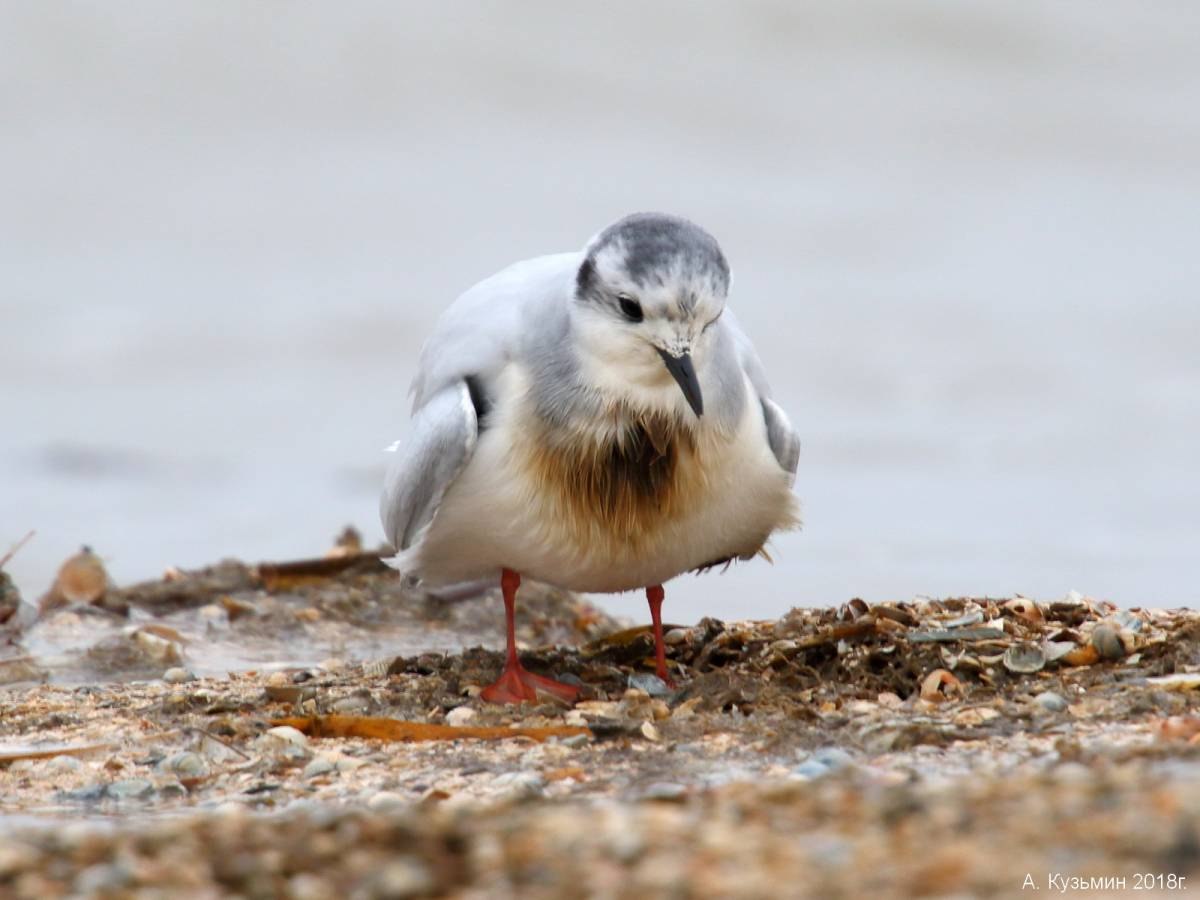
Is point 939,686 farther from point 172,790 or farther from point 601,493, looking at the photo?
point 172,790

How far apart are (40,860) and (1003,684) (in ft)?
9.24

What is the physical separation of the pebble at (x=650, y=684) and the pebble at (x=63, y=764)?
163cm

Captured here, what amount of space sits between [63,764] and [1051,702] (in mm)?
2546

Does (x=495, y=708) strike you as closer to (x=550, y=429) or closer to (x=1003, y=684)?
(x=550, y=429)

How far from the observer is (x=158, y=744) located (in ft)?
16.3

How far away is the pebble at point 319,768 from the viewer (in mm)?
4578

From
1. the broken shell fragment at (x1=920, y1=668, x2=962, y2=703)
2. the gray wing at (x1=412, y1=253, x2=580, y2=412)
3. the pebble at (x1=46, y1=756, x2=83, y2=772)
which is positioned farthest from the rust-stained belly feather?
the pebble at (x1=46, y1=756, x2=83, y2=772)

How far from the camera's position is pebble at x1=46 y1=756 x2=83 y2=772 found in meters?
4.73

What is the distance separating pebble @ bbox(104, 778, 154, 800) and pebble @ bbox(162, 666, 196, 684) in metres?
1.68

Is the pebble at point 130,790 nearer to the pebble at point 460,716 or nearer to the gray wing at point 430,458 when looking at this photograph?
the pebble at point 460,716

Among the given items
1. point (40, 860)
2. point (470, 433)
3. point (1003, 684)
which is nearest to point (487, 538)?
point (470, 433)

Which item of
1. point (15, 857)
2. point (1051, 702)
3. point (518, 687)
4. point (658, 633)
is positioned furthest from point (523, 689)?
point (15, 857)

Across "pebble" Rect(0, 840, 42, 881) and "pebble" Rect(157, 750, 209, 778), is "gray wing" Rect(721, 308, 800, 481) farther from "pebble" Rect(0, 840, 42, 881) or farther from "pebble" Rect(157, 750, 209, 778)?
"pebble" Rect(0, 840, 42, 881)

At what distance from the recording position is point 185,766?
15.3 ft
